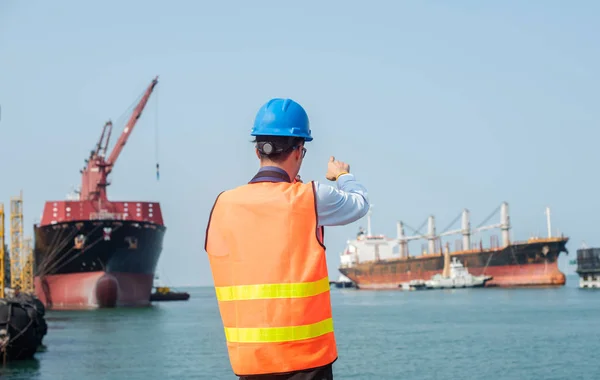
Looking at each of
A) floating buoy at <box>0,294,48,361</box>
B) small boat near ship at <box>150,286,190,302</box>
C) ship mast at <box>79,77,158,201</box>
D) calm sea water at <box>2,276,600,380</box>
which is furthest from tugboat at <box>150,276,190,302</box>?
floating buoy at <box>0,294,48,361</box>

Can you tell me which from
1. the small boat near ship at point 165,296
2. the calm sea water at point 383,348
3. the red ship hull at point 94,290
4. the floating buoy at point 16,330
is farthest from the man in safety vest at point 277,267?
the small boat near ship at point 165,296

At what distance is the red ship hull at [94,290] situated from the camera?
49.0 meters

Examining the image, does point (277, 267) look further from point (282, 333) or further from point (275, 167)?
point (275, 167)

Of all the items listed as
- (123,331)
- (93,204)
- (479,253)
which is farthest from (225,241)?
(479,253)

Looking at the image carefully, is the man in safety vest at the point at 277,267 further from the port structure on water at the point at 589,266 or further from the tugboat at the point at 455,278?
the tugboat at the point at 455,278

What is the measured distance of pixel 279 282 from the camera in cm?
259

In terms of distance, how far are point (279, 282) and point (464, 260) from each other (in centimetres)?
9039

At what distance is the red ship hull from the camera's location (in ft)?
161

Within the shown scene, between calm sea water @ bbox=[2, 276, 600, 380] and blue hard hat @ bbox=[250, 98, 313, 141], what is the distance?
687 inches

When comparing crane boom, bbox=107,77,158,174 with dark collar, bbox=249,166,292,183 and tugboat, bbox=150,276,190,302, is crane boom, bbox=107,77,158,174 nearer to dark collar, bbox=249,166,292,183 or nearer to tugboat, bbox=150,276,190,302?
tugboat, bbox=150,276,190,302

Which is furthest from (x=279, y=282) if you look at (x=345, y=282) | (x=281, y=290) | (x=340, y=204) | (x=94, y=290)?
(x=345, y=282)

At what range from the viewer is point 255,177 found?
2770mm

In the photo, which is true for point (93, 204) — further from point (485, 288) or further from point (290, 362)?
point (290, 362)

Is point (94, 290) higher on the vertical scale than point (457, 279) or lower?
higher
